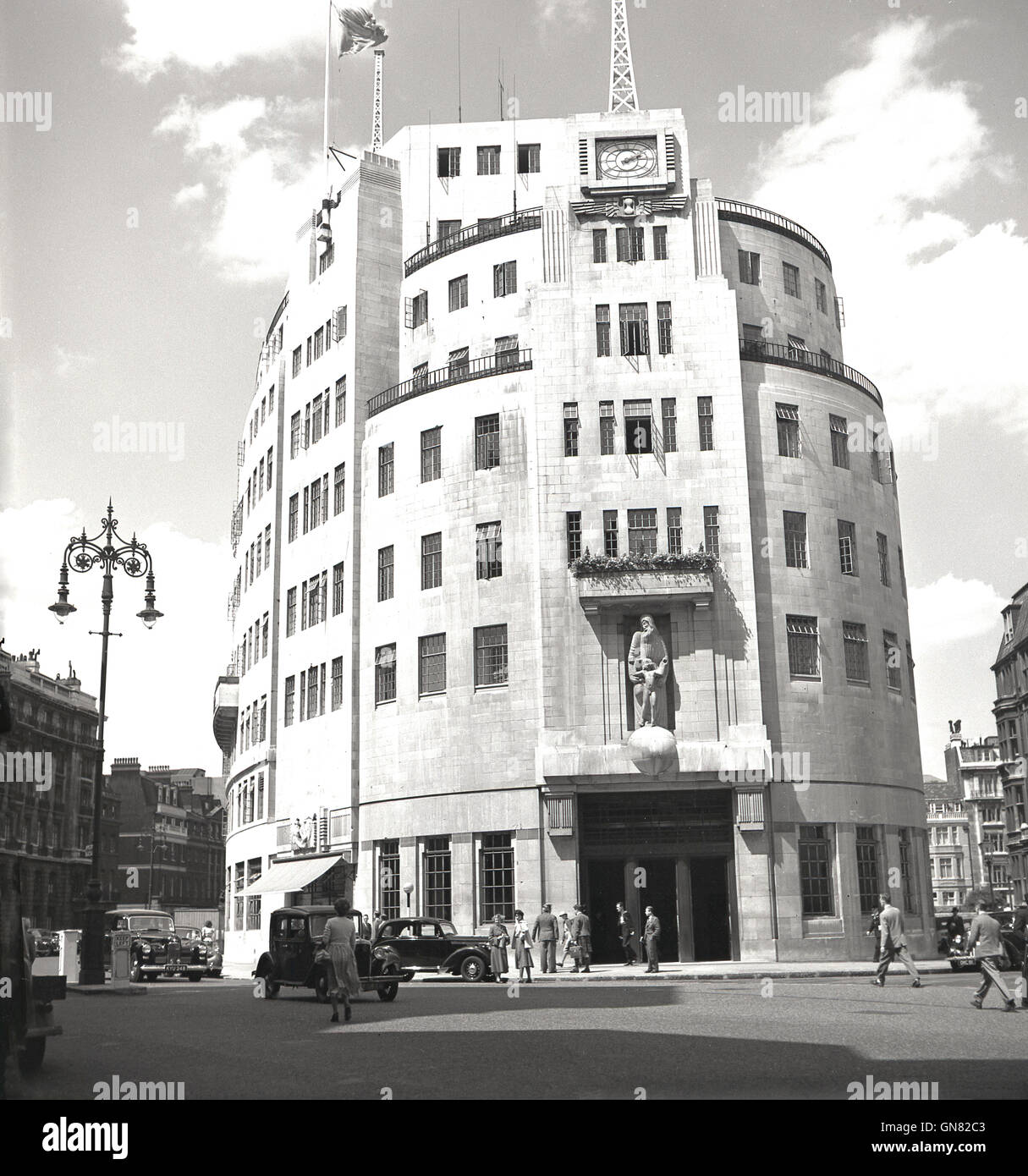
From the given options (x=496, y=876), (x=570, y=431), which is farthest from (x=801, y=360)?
(x=496, y=876)

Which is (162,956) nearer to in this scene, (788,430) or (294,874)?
(294,874)

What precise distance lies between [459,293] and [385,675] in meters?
15.3

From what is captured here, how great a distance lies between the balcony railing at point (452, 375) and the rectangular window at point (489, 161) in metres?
12.6

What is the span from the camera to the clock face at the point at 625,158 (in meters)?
45.4

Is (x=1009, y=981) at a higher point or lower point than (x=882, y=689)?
lower

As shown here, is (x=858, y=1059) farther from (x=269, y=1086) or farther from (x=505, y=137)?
(x=505, y=137)

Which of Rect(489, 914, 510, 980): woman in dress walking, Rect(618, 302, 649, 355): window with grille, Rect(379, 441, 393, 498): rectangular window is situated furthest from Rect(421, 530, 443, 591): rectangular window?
Rect(489, 914, 510, 980): woman in dress walking

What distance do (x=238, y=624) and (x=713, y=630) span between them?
3260 centimetres

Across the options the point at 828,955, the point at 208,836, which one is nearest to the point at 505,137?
the point at 828,955

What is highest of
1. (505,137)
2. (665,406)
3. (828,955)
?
(505,137)

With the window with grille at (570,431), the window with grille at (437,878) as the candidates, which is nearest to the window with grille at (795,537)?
the window with grille at (570,431)

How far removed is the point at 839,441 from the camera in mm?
45375

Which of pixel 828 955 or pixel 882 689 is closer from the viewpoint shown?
pixel 828 955
